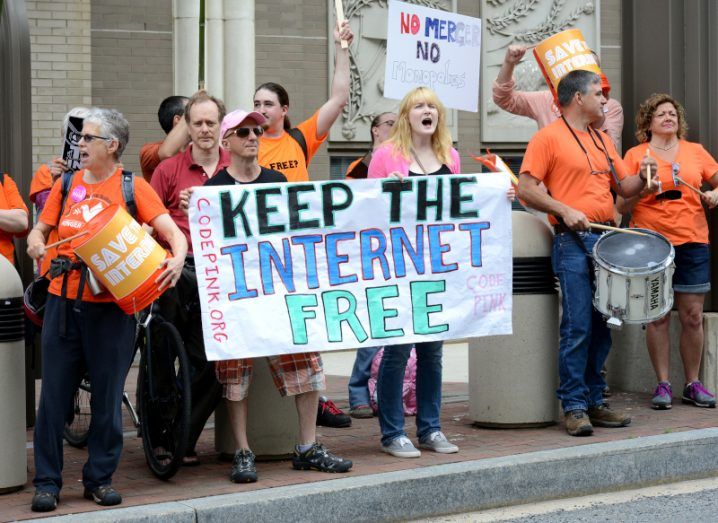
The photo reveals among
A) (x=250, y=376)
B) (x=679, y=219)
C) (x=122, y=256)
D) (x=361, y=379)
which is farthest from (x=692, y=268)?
(x=122, y=256)

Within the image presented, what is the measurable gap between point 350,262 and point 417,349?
679mm

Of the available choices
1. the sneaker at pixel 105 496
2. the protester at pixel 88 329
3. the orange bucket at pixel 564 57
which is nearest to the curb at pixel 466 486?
the sneaker at pixel 105 496

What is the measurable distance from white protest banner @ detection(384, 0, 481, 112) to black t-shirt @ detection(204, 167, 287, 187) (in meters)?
2.42

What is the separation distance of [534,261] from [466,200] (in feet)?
2.74

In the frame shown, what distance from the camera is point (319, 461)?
6.49m

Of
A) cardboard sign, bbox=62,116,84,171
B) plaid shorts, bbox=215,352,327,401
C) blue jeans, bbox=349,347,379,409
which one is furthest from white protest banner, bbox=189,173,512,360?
blue jeans, bbox=349,347,379,409

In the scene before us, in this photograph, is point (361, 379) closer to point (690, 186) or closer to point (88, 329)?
point (690, 186)

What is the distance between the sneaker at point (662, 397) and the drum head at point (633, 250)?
4.74 ft

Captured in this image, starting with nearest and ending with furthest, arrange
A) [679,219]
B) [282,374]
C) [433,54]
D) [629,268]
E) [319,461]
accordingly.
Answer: [319,461]
[282,374]
[629,268]
[679,219]
[433,54]

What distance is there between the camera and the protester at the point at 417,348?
7.02 metres

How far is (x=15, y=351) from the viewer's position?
620cm

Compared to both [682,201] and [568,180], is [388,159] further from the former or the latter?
[682,201]

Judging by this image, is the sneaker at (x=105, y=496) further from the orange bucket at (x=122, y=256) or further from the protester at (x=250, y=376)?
the orange bucket at (x=122, y=256)

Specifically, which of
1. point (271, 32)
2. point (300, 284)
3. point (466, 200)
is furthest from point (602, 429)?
point (271, 32)
